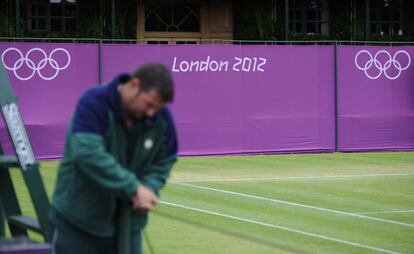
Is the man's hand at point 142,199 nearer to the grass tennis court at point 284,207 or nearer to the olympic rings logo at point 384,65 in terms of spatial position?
the grass tennis court at point 284,207

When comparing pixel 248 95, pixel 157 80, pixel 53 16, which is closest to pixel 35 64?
pixel 248 95

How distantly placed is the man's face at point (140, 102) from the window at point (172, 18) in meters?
25.2

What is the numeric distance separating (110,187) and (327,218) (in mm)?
7451

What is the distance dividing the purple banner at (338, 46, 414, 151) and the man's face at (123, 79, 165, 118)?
1757cm

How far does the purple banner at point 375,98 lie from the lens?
22.1m

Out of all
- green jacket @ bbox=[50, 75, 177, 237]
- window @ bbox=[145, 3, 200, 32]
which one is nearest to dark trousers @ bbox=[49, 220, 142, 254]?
green jacket @ bbox=[50, 75, 177, 237]

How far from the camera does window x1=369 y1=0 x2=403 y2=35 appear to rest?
105 feet

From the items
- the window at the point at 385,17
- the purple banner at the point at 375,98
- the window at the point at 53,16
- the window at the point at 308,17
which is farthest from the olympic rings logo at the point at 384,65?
the window at the point at 53,16

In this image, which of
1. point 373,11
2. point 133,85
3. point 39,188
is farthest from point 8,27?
point 133,85

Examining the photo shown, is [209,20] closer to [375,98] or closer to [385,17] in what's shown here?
[385,17]

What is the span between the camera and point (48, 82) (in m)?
19.5

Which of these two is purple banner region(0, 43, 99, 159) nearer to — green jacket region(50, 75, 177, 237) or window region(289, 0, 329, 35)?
window region(289, 0, 329, 35)

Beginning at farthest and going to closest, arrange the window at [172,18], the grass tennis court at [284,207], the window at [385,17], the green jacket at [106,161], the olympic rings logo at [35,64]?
1. the window at [385,17]
2. the window at [172,18]
3. the olympic rings logo at [35,64]
4. the grass tennis court at [284,207]
5. the green jacket at [106,161]

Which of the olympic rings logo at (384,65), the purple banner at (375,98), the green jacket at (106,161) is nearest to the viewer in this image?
the green jacket at (106,161)
